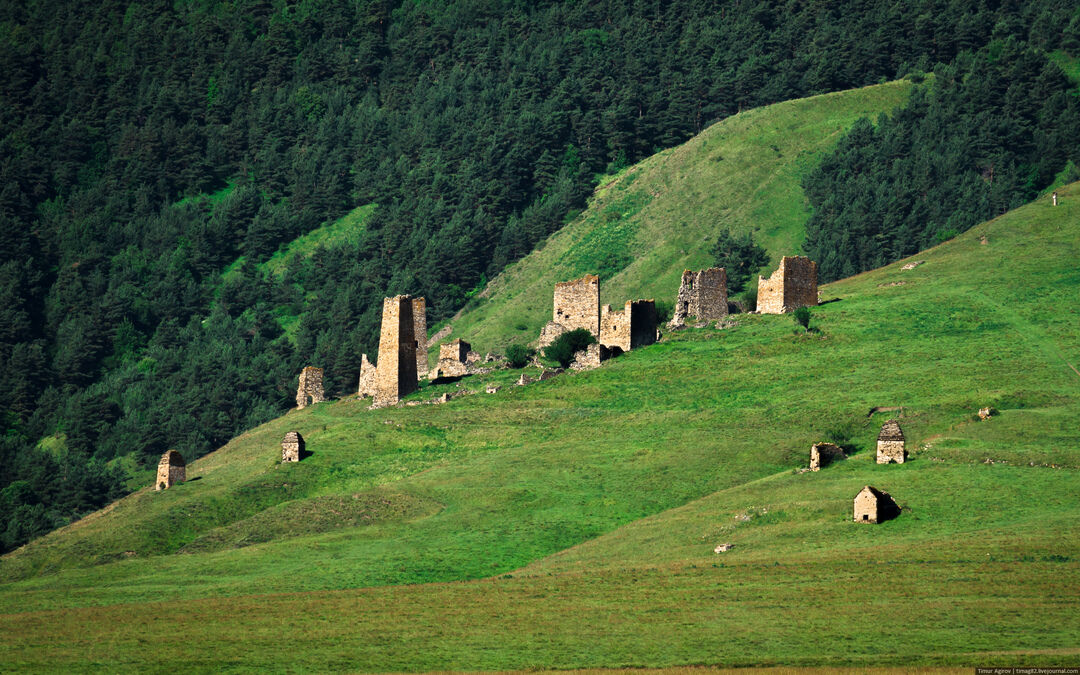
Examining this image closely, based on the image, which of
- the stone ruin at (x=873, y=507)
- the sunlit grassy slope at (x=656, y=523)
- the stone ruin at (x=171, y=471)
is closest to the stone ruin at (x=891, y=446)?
the sunlit grassy slope at (x=656, y=523)

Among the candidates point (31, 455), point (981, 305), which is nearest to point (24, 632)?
point (981, 305)

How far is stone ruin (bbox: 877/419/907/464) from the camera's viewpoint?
74.4 m

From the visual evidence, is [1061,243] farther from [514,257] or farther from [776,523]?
[514,257]

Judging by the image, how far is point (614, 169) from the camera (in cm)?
19338

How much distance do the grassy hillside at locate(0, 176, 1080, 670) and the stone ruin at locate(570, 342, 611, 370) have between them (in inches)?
49.5

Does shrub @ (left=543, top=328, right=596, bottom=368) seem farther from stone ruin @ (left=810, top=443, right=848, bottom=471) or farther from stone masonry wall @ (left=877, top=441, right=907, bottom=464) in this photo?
stone masonry wall @ (left=877, top=441, right=907, bottom=464)

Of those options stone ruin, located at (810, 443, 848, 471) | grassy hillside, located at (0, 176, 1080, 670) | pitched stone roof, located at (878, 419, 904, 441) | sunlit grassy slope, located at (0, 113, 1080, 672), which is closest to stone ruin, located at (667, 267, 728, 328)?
sunlit grassy slope, located at (0, 113, 1080, 672)

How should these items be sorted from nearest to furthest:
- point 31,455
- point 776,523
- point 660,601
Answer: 1. point 660,601
2. point 776,523
3. point 31,455

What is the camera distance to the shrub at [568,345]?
10406 centimetres

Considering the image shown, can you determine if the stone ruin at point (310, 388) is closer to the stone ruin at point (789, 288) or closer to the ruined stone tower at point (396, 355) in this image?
the ruined stone tower at point (396, 355)

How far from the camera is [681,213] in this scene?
16275 cm

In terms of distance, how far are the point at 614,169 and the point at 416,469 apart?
111391 millimetres

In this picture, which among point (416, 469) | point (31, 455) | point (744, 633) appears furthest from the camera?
point (31, 455)

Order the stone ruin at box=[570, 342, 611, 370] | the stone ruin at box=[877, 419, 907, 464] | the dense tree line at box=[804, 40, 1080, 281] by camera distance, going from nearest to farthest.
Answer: the stone ruin at box=[877, 419, 907, 464], the stone ruin at box=[570, 342, 611, 370], the dense tree line at box=[804, 40, 1080, 281]
